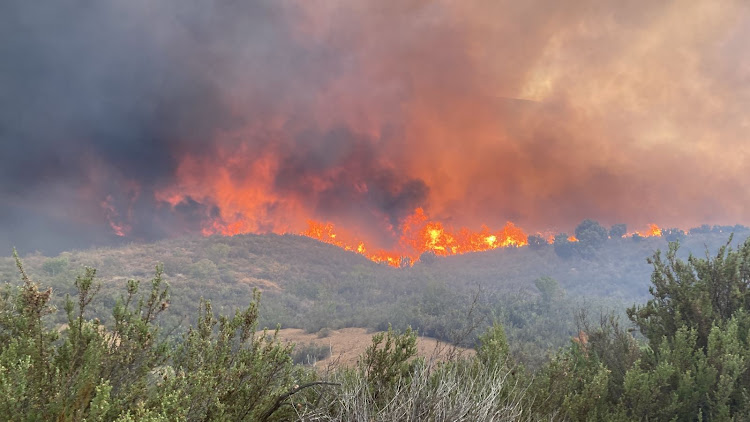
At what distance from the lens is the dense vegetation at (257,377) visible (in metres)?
2.58

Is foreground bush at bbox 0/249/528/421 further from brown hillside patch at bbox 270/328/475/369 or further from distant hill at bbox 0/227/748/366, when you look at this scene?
brown hillside patch at bbox 270/328/475/369

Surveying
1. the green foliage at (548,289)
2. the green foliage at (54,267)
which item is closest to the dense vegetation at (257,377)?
the green foliage at (548,289)

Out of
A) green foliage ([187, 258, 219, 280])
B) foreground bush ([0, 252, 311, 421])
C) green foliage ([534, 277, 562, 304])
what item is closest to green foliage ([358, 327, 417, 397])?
foreground bush ([0, 252, 311, 421])

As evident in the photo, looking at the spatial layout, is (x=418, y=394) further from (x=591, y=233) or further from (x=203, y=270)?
(x=591, y=233)

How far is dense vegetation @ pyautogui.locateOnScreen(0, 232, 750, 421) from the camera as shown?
8.45ft

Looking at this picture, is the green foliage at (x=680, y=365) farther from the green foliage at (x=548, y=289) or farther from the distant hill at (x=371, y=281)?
the green foliage at (x=548, y=289)

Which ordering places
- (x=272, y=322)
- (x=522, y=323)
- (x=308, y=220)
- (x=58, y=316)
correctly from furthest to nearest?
(x=308, y=220) → (x=272, y=322) → (x=522, y=323) → (x=58, y=316)

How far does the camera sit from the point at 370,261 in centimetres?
7031

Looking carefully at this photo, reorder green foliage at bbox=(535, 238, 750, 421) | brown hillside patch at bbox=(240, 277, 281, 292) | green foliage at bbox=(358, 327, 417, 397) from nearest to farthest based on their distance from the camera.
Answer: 1. green foliage at bbox=(358, 327, 417, 397)
2. green foliage at bbox=(535, 238, 750, 421)
3. brown hillside patch at bbox=(240, 277, 281, 292)

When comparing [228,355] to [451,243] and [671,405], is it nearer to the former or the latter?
[671,405]

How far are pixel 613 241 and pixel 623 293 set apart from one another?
114ft

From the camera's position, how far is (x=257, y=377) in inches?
130

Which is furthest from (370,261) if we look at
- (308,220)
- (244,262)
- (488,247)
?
(488,247)

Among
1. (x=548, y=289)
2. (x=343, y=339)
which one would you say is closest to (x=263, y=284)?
(x=343, y=339)
